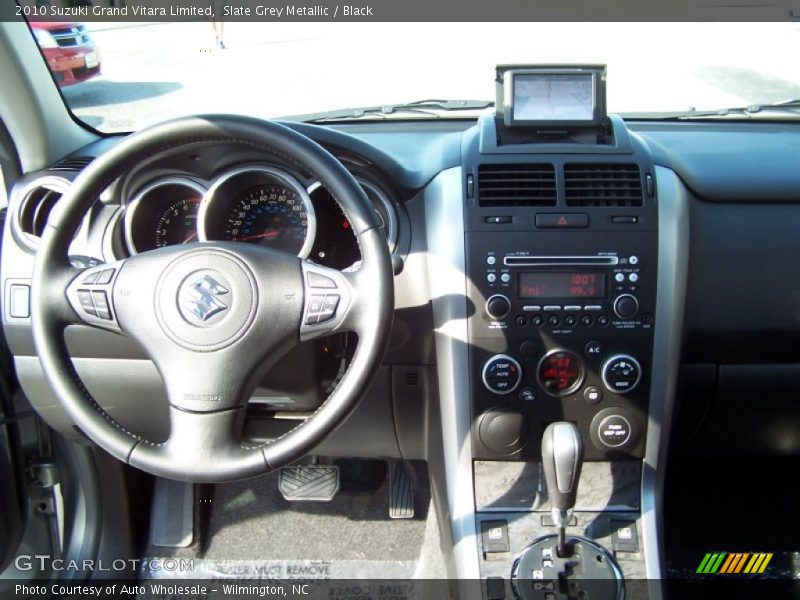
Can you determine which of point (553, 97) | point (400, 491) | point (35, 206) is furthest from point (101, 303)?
point (400, 491)

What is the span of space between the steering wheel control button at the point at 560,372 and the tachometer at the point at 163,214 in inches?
35.0

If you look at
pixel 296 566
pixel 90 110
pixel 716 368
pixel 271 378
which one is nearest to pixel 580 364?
pixel 716 368

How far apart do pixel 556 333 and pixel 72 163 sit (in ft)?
4.16

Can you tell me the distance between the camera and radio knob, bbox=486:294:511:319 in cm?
179

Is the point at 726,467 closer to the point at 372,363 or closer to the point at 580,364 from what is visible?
the point at 580,364

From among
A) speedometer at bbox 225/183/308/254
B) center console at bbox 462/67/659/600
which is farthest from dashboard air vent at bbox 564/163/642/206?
speedometer at bbox 225/183/308/254

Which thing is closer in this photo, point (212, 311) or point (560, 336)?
point (212, 311)

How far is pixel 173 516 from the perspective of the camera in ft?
8.70

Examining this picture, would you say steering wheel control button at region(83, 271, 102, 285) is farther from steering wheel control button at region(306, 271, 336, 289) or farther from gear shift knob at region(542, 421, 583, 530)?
gear shift knob at region(542, 421, 583, 530)

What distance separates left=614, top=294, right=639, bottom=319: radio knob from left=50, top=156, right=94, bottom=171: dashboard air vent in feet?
4.40

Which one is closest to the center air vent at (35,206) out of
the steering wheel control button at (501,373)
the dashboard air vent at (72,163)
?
the dashboard air vent at (72,163)

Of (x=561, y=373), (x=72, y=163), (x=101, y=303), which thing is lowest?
(x=561, y=373)

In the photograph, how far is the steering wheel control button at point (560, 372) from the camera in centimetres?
182

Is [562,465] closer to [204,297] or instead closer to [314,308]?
[314,308]
